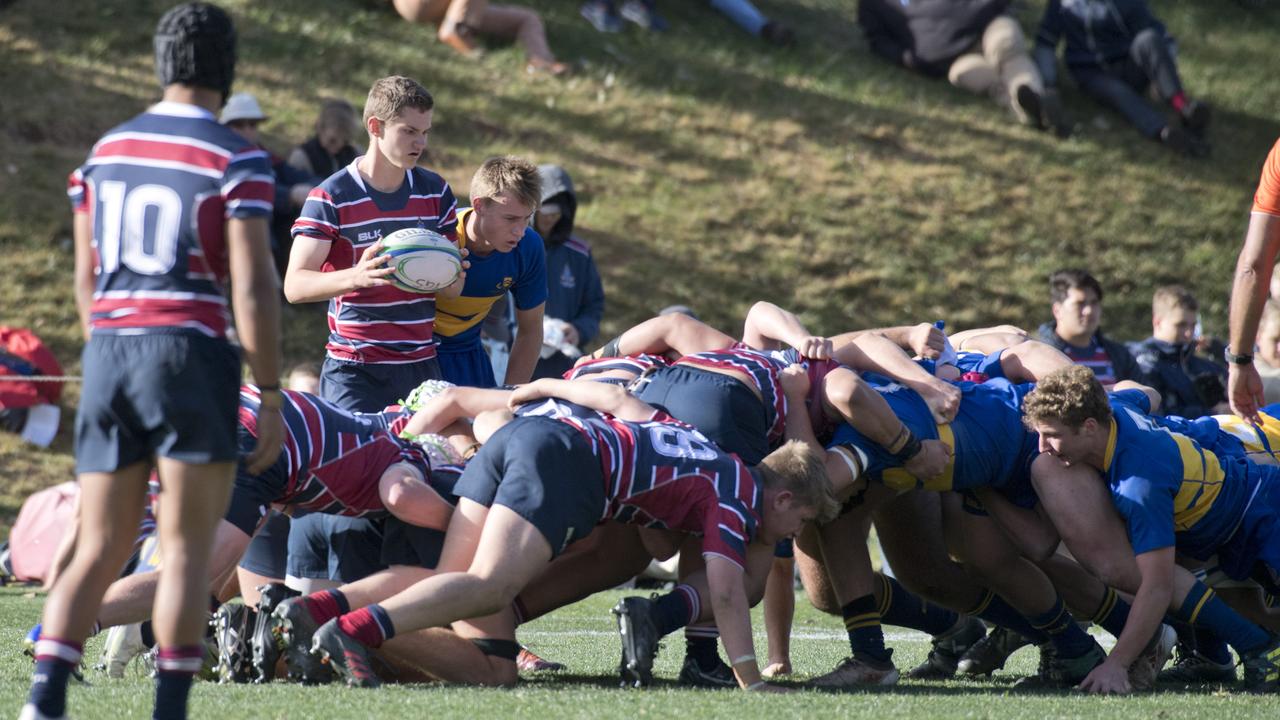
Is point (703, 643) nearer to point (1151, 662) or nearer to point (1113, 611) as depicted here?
point (1151, 662)

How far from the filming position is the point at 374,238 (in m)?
5.80

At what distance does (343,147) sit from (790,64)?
20.4 ft

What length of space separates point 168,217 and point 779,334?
116 inches

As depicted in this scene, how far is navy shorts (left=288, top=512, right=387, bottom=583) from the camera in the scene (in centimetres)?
506

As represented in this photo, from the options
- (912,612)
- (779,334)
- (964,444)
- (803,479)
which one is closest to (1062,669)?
(912,612)

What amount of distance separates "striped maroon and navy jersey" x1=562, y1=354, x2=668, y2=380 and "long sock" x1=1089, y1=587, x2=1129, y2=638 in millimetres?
1885

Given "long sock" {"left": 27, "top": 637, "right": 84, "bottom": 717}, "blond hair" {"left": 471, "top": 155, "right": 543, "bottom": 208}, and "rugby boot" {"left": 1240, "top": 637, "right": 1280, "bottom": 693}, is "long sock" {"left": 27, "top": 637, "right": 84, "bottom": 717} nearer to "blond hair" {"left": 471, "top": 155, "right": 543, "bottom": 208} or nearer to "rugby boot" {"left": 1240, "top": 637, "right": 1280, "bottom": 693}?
"blond hair" {"left": 471, "top": 155, "right": 543, "bottom": 208}

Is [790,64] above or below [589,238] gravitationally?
above

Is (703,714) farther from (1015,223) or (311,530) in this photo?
(1015,223)

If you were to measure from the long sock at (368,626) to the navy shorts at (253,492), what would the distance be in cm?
56

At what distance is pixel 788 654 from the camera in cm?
579

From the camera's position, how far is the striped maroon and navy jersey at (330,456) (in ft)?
15.3

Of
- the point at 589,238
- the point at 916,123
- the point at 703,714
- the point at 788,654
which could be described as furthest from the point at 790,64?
the point at 703,714

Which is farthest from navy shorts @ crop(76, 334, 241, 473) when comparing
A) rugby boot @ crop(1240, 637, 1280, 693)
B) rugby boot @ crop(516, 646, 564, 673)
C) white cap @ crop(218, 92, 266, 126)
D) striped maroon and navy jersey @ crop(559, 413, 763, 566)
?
white cap @ crop(218, 92, 266, 126)
